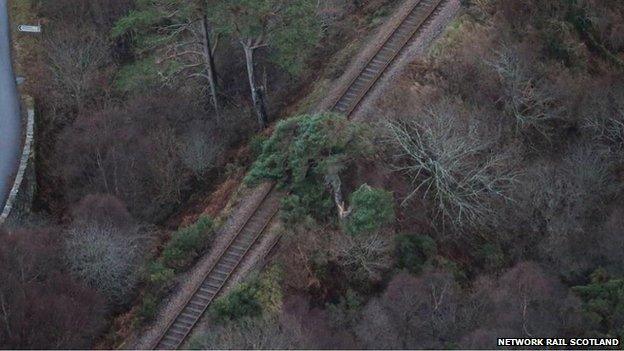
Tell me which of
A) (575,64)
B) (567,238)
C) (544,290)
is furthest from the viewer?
(575,64)

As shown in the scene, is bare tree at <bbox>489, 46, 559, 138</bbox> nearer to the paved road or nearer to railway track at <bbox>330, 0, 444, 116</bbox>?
railway track at <bbox>330, 0, 444, 116</bbox>

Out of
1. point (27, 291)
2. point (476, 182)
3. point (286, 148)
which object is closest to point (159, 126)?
point (286, 148)

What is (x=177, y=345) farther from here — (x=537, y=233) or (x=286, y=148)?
(x=537, y=233)

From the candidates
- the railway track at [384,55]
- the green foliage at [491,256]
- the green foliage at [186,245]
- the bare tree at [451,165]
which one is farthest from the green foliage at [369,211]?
the railway track at [384,55]

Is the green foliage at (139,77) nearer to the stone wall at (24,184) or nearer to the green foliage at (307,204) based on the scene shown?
the stone wall at (24,184)

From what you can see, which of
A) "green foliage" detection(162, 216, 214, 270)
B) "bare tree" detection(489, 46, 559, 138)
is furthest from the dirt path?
"bare tree" detection(489, 46, 559, 138)
